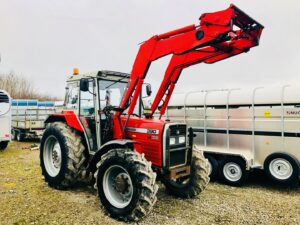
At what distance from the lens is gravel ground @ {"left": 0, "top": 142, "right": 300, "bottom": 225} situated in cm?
493

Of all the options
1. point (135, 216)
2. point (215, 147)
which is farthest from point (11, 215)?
point (215, 147)

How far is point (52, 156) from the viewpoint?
6918mm

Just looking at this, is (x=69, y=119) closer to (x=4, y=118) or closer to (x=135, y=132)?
(x=135, y=132)

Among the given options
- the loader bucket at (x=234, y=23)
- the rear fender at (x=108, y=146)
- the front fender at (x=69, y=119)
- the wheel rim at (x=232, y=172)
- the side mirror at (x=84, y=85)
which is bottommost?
the wheel rim at (x=232, y=172)

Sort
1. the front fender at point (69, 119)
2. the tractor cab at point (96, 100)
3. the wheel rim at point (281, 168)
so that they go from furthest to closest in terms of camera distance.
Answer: the wheel rim at point (281, 168) < the front fender at point (69, 119) < the tractor cab at point (96, 100)

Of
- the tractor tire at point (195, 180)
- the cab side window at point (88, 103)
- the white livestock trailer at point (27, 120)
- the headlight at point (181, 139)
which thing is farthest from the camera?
the white livestock trailer at point (27, 120)

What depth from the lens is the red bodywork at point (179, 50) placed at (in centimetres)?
466

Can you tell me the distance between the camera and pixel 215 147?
8.42 meters

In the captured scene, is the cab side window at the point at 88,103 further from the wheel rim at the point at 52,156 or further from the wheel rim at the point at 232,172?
the wheel rim at the point at 232,172

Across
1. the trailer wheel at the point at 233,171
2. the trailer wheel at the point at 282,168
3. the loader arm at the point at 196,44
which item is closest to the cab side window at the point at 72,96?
the loader arm at the point at 196,44

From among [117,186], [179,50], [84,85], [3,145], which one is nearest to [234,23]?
[179,50]

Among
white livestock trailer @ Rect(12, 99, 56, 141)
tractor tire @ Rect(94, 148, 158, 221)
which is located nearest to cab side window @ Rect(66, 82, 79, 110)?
tractor tire @ Rect(94, 148, 158, 221)

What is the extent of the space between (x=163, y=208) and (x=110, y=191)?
110 cm

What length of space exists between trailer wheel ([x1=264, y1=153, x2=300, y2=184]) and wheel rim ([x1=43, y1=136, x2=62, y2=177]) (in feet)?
16.8
